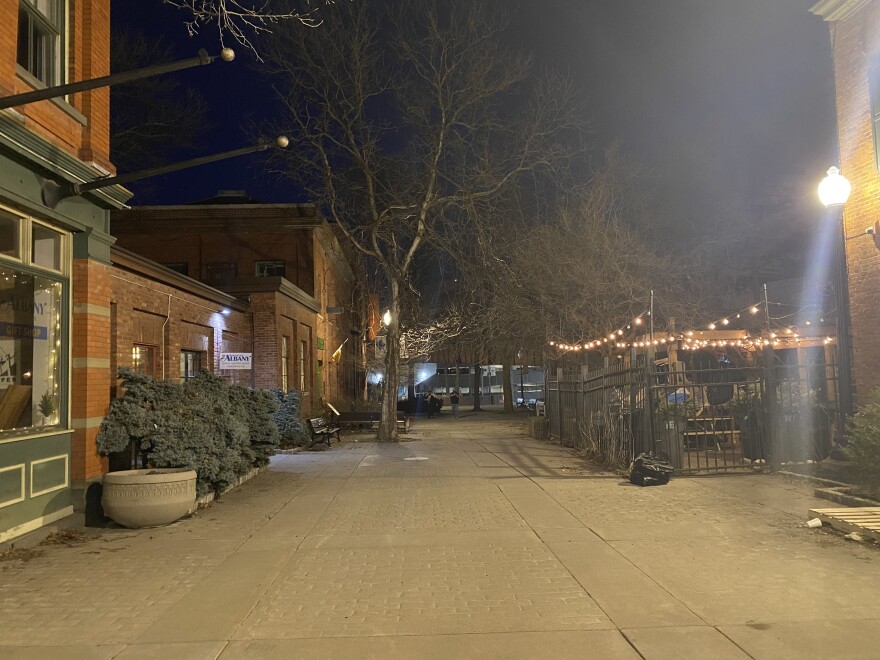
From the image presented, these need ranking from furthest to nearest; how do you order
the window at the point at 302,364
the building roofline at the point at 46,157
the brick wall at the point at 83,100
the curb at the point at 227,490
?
the window at the point at 302,364 < the curb at the point at 227,490 < the brick wall at the point at 83,100 < the building roofline at the point at 46,157

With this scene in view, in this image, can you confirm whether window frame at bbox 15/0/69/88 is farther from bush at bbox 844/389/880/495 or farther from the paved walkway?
bush at bbox 844/389/880/495

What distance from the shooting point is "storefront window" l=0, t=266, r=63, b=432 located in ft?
25.5

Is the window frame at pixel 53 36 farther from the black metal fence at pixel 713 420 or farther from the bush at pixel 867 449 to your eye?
the bush at pixel 867 449

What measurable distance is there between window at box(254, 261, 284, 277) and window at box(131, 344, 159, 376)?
12580 millimetres

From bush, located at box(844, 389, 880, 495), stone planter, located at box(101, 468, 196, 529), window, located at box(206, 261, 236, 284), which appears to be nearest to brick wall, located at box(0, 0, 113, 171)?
stone planter, located at box(101, 468, 196, 529)

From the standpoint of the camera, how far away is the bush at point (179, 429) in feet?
29.4

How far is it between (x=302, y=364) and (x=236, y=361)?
727 cm

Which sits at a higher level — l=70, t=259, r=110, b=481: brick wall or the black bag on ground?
l=70, t=259, r=110, b=481: brick wall

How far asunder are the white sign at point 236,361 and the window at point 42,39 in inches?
363

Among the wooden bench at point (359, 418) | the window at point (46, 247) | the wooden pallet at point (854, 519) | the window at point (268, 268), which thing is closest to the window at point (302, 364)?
the wooden bench at point (359, 418)

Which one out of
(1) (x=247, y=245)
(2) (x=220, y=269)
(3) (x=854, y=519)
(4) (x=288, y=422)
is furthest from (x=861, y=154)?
(2) (x=220, y=269)

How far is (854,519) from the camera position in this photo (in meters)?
7.33

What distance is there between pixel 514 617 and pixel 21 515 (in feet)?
17.8

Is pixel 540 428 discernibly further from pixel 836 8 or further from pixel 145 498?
pixel 145 498
